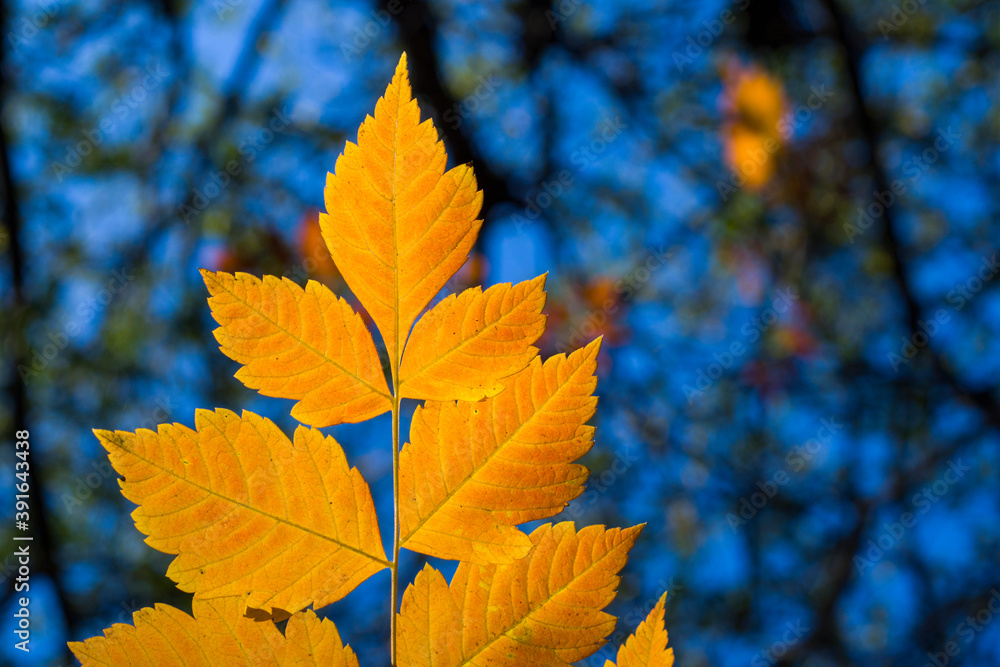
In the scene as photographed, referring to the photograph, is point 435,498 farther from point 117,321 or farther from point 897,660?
point 897,660

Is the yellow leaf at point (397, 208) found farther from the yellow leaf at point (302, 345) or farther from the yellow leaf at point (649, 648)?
the yellow leaf at point (649, 648)

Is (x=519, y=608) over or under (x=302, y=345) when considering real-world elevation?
under

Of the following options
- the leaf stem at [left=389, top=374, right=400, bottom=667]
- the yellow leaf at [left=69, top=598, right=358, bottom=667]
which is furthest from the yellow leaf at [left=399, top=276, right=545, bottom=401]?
the yellow leaf at [left=69, top=598, right=358, bottom=667]

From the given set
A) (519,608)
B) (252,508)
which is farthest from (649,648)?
(252,508)

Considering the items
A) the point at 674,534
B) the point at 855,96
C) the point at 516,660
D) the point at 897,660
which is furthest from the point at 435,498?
the point at 897,660

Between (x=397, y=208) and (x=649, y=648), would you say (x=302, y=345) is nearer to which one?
(x=397, y=208)

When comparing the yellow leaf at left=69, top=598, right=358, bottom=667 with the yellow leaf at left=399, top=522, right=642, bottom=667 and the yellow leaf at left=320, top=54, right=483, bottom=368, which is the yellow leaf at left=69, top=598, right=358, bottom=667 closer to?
the yellow leaf at left=399, top=522, right=642, bottom=667
